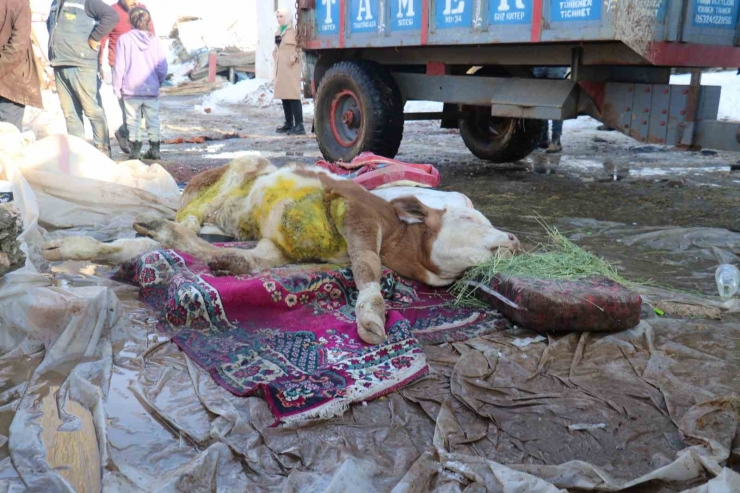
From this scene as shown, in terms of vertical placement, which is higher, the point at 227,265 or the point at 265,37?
the point at 265,37

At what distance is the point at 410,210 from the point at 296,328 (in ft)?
3.72

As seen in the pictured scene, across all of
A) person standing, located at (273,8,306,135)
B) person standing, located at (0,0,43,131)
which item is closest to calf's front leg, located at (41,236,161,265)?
person standing, located at (0,0,43,131)

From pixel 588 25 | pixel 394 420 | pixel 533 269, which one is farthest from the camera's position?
pixel 588 25

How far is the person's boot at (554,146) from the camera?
10.6m

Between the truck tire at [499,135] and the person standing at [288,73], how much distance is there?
3750mm

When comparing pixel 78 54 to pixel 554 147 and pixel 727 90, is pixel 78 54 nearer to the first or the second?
pixel 554 147

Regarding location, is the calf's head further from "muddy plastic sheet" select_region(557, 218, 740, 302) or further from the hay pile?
the hay pile

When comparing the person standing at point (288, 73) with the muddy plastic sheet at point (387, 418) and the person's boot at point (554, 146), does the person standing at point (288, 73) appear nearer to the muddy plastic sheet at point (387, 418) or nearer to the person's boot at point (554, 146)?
the person's boot at point (554, 146)

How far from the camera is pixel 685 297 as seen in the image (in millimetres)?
3943

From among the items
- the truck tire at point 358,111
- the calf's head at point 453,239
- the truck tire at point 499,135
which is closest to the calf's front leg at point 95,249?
the calf's head at point 453,239

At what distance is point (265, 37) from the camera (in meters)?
22.4

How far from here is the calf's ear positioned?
13.4ft

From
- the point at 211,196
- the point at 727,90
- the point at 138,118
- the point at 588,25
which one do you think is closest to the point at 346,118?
the point at 138,118

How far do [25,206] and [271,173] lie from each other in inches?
58.5
